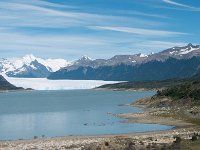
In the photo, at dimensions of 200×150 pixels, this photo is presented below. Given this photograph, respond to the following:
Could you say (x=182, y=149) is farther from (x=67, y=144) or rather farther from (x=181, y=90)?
(x=181, y=90)

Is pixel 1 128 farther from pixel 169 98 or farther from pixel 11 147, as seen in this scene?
pixel 169 98

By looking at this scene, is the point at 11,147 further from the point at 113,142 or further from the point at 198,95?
the point at 198,95

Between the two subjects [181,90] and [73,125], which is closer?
[73,125]

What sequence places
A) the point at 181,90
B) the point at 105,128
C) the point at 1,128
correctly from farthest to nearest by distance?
1. the point at 181,90
2. the point at 1,128
3. the point at 105,128

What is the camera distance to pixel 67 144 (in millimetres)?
63281

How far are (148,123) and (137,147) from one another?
42.2 m

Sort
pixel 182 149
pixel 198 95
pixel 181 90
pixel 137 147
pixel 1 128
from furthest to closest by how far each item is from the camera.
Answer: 1. pixel 181 90
2. pixel 198 95
3. pixel 1 128
4. pixel 137 147
5. pixel 182 149

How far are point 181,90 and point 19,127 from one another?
57.3 meters

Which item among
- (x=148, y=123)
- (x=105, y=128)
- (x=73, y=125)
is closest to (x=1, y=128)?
(x=73, y=125)

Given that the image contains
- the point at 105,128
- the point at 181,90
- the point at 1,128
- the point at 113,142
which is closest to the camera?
the point at 113,142

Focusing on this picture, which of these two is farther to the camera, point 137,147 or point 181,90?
point 181,90

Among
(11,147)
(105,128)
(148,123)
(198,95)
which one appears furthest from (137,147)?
(198,95)

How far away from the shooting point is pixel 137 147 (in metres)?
54.1

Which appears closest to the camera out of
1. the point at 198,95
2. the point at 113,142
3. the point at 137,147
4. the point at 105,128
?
the point at 137,147
